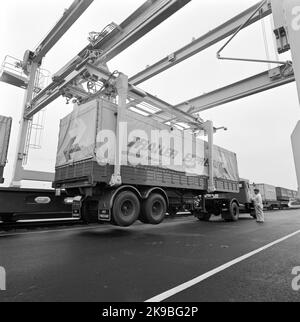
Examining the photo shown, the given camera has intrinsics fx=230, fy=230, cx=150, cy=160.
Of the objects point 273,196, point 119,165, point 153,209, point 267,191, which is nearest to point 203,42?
point 119,165

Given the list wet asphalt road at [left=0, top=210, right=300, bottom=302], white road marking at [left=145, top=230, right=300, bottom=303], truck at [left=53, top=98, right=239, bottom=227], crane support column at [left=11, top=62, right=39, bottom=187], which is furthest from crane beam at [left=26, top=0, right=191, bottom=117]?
white road marking at [left=145, top=230, right=300, bottom=303]

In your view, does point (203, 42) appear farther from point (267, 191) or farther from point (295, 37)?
point (267, 191)

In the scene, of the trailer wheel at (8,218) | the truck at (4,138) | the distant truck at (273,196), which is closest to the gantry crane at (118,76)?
the truck at (4,138)

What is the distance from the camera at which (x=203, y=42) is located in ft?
29.7

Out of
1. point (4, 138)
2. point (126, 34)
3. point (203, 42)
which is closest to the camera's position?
point (4, 138)

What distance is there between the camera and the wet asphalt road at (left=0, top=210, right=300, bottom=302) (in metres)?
2.54

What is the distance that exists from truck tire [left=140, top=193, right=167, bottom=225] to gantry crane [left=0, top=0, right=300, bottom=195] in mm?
3193

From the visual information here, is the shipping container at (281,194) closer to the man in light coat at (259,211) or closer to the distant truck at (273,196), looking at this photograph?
the distant truck at (273,196)

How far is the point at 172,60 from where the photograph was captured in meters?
9.84

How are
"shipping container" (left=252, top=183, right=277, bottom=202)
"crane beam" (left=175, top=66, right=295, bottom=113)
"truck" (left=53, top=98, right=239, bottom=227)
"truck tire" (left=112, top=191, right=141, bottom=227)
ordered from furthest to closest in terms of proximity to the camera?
"shipping container" (left=252, top=183, right=277, bottom=202) < "crane beam" (left=175, top=66, right=295, bottom=113) < "truck" (left=53, top=98, right=239, bottom=227) < "truck tire" (left=112, top=191, right=141, bottom=227)

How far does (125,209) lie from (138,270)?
3316 millimetres

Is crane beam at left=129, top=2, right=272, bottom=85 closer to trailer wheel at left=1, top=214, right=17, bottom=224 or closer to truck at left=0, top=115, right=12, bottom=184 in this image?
truck at left=0, top=115, right=12, bottom=184

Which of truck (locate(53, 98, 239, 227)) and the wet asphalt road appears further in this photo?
truck (locate(53, 98, 239, 227))
